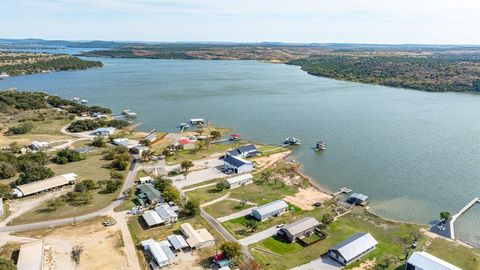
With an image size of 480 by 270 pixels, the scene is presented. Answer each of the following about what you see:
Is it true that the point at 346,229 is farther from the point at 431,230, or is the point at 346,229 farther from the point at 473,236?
the point at 473,236

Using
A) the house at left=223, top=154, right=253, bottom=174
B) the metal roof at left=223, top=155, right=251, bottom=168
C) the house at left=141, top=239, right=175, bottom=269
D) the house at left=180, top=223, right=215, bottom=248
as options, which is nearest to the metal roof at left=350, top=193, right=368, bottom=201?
the house at left=223, top=154, right=253, bottom=174

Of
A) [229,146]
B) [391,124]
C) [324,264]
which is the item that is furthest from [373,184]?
[391,124]

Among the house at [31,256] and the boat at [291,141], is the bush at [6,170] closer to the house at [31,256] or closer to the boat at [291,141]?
the house at [31,256]

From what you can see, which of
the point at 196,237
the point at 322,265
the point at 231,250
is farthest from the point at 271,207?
the point at 231,250

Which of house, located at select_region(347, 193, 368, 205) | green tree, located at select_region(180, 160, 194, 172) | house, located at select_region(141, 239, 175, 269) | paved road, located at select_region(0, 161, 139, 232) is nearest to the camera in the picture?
house, located at select_region(141, 239, 175, 269)

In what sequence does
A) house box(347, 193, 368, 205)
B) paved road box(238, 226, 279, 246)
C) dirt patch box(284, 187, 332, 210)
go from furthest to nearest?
house box(347, 193, 368, 205) → dirt patch box(284, 187, 332, 210) → paved road box(238, 226, 279, 246)

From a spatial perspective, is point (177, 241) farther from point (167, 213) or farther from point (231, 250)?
point (231, 250)

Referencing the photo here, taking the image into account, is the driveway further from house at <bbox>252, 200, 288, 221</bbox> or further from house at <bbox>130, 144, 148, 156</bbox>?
house at <bbox>130, 144, 148, 156</bbox>
